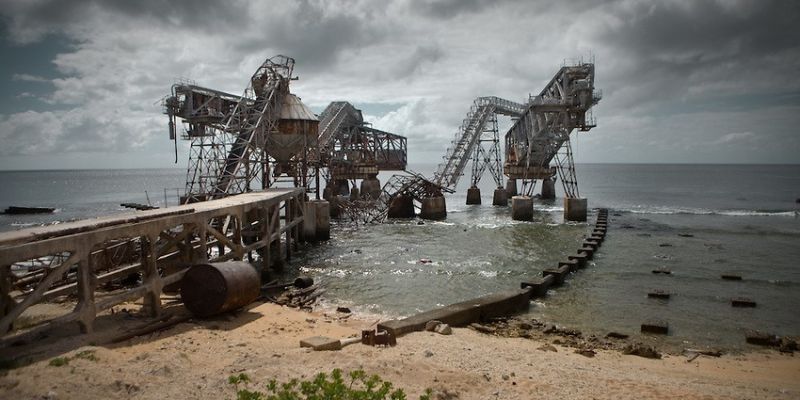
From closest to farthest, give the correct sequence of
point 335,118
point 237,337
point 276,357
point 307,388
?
point 307,388
point 276,357
point 237,337
point 335,118

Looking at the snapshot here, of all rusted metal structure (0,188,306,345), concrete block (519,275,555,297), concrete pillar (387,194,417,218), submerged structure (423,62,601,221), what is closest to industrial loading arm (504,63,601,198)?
submerged structure (423,62,601,221)

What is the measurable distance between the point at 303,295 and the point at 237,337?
6973 millimetres

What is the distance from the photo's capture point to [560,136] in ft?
157

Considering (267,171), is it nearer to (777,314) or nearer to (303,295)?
(303,295)

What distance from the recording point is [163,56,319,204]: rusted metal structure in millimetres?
33656

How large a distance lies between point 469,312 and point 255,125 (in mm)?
23737

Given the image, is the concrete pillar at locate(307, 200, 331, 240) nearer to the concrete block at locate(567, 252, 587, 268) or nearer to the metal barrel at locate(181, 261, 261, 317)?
the concrete block at locate(567, 252, 587, 268)

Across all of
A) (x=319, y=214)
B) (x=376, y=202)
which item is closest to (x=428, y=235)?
(x=319, y=214)

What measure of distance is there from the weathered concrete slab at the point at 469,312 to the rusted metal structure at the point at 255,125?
Result: 21.1 m

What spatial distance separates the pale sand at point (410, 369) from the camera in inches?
327

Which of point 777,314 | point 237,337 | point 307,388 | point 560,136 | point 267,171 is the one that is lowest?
point 777,314

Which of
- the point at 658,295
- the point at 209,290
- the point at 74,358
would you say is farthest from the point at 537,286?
the point at 74,358

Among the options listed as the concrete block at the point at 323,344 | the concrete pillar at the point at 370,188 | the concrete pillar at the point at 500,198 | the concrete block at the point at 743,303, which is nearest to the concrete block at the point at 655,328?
the concrete block at the point at 743,303

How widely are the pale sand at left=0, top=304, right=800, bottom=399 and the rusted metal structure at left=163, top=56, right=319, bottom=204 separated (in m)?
22.5
